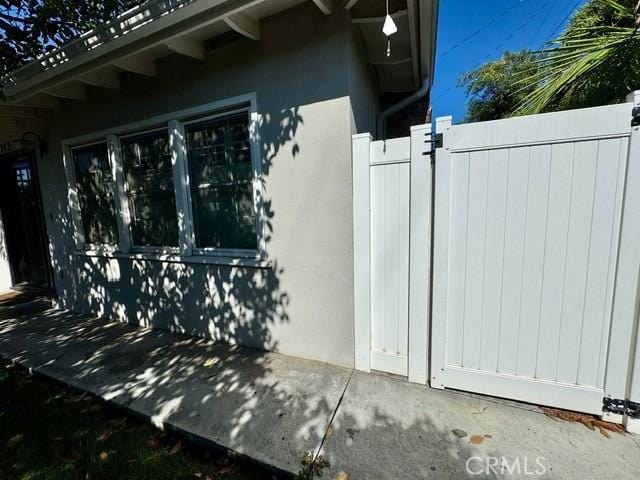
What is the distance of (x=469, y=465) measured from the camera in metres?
1.65

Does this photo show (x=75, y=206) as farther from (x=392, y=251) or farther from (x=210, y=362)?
(x=392, y=251)

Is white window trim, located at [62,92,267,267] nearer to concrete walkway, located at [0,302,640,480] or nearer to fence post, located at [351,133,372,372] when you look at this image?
fence post, located at [351,133,372,372]

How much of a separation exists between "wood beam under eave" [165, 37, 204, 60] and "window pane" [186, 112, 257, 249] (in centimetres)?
62

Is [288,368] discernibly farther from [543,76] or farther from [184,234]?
[543,76]

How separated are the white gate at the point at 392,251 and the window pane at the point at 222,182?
120 cm

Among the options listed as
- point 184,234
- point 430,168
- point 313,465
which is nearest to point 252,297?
point 184,234

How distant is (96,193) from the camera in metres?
4.01

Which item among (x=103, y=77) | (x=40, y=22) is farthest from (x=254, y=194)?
(x=40, y=22)

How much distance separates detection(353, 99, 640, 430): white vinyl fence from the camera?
180cm

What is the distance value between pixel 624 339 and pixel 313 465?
7.00ft

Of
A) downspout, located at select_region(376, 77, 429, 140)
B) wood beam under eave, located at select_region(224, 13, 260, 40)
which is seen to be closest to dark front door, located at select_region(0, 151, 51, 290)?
wood beam under eave, located at select_region(224, 13, 260, 40)

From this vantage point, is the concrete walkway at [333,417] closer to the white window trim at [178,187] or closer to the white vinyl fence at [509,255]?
the white vinyl fence at [509,255]
